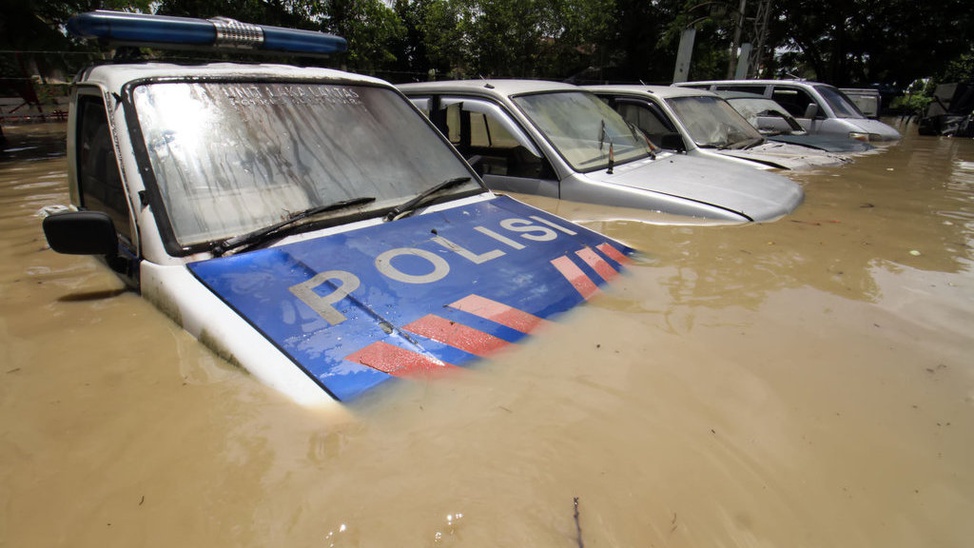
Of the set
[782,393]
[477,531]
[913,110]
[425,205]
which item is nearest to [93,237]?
[425,205]

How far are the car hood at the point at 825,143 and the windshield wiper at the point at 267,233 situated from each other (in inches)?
249

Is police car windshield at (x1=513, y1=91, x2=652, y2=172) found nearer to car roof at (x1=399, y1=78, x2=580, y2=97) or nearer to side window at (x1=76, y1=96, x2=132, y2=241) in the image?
car roof at (x1=399, y1=78, x2=580, y2=97)

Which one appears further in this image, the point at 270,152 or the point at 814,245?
the point at 814,245

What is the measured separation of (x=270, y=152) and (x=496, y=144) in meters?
2.34

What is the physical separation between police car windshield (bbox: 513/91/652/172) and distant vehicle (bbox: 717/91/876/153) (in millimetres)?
3125

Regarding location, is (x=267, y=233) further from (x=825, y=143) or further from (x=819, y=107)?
(x=819, y=107)

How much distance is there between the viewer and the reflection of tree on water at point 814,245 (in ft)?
8.32

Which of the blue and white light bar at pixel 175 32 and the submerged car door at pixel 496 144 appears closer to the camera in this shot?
the blue and white light bar at pixel 175 32

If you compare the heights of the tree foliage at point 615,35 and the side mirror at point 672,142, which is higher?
the tree foliage at point 615,35

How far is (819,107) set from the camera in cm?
845

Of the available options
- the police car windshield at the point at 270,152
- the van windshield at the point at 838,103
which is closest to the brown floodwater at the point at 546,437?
the police car windshield at the point at 270,152

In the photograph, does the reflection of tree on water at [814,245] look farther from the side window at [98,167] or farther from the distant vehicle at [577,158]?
the side window at [98,167]

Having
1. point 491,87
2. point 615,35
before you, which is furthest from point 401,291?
point 615,35

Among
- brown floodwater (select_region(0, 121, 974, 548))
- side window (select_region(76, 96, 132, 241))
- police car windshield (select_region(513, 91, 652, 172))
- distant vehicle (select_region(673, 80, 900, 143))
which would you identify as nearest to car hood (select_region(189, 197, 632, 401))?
brown floodwater (select_region(0, 121, 974, 548))
